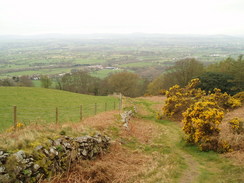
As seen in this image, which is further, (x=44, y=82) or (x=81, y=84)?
(x=81, y=84)

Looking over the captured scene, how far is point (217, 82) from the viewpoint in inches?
1576

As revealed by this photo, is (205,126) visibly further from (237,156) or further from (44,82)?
(44,82)

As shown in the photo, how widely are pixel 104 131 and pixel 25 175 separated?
7.33m

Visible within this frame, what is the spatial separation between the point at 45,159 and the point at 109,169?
2.84 meters

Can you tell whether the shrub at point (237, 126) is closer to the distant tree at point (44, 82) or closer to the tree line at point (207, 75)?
the tree line at point (207, 75)

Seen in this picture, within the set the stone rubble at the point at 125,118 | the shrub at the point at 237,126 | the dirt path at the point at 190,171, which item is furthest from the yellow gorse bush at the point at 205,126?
the stone rubble at the point at 125,118

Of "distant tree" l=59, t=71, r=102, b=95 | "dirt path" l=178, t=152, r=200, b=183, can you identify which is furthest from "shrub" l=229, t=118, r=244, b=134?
"distant tree" l=59, t=71, r=102, b=95

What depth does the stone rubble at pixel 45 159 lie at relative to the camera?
7.25 m

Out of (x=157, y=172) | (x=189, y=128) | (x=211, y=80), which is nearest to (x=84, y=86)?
(x=211, y=80)

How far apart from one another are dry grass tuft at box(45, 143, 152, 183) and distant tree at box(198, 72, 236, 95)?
32.3 m

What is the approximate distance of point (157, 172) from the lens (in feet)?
33.1

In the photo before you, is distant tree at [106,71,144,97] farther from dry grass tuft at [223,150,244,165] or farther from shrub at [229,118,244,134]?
dry grass tuft at [223,150,244,165]

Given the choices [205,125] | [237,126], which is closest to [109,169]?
[205,125]

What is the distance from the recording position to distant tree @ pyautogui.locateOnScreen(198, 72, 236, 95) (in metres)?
39.4
